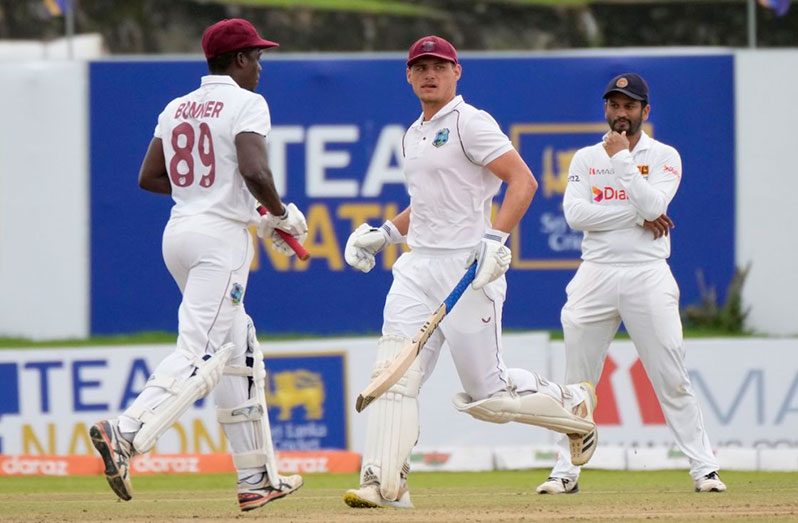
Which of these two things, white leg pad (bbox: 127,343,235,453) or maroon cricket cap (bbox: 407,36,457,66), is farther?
maroon cricket cap (bbox: 407,36,457,66)

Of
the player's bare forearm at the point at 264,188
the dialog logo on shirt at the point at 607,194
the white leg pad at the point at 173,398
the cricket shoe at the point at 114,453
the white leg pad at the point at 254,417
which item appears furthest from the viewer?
the dialog logo on shirt at the point at 607,194

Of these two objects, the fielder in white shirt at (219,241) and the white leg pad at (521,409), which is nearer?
→ the fielder in white shirt at (219,241)

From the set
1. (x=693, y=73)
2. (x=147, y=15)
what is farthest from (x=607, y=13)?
(x=693, y=73)

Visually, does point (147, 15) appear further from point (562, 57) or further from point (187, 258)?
point (187, 258)

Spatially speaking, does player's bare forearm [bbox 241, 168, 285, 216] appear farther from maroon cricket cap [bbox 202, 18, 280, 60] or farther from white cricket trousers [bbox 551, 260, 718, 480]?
white cricket trousers [bbox 551, 260, 718, 480]

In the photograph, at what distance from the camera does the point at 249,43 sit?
777 centimetres

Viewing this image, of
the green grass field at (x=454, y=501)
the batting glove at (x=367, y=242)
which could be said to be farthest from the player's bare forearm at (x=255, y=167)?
the green grass field at (x=454, y=501)

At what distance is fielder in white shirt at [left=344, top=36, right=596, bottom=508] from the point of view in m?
7.57

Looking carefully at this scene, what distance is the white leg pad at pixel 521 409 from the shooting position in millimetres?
7762

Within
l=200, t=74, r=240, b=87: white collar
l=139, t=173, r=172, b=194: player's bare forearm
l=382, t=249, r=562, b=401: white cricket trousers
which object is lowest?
l=382, t=249, r=562, b=401: white cricket trousers

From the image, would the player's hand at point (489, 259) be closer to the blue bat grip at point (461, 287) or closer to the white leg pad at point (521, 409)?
the blue bat grip at point (461, 287)

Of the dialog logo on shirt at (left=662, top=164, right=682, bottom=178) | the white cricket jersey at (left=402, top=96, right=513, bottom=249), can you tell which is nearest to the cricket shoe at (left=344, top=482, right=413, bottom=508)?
the white cricket jersey at (left=402, top=96, right=513, bottom=249)

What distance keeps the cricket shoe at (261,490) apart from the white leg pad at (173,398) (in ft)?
1.90

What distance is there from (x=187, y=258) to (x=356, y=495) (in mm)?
1276
